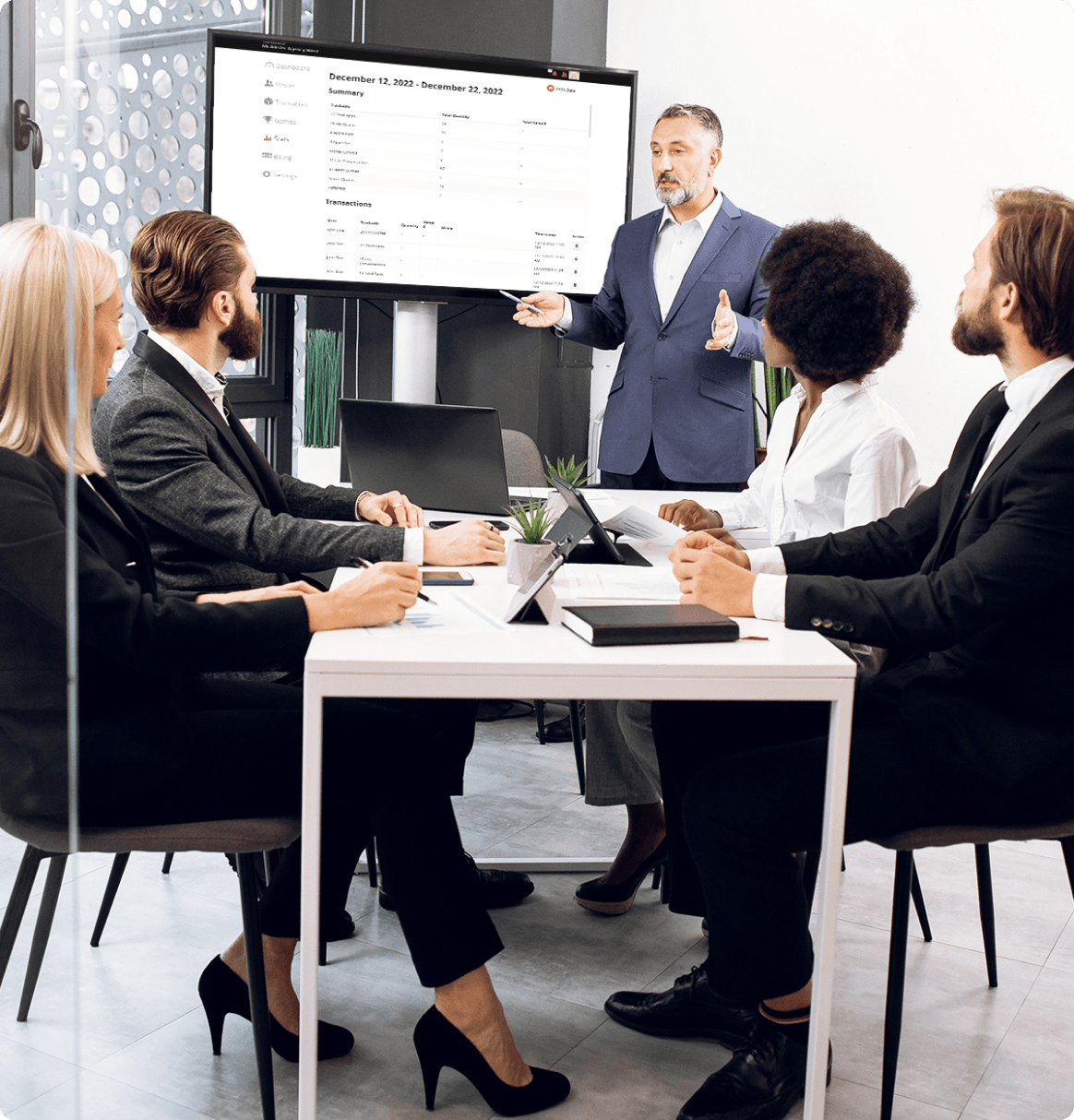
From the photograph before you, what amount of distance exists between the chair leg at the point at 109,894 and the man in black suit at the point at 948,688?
103cm

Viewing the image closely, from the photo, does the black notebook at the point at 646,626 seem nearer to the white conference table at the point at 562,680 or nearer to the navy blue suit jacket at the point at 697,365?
the white conference table at the point at 562,680

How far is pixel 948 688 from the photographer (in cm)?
154

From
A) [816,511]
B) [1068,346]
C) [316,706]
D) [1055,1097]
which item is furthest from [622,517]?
[1055,1097]

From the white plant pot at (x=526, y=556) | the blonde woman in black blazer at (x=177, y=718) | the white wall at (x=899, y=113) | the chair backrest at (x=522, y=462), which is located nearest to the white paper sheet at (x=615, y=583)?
the white plant pot at (x=526, y=556)

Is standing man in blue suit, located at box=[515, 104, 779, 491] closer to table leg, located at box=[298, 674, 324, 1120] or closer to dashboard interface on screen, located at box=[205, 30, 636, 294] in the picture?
dashboard interface on screen, located at box=[205, 30, 636, 294]

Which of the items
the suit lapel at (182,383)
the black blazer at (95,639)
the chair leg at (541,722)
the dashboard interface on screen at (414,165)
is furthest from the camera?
the dashboard interface on screen at (414,165)

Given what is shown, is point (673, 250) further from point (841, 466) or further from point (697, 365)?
point (841, 466)

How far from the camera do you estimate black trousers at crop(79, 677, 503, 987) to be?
1386 millimetres

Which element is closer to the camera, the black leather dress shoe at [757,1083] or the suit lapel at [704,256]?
the black leather dress shoe at [757,1083]

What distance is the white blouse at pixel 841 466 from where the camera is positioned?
2.11m

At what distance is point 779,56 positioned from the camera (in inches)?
163

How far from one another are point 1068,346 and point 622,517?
2.79 ft

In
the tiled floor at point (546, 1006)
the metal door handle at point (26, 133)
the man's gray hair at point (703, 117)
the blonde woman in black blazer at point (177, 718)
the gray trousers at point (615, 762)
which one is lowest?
the tiled floor at point (546, 1006)

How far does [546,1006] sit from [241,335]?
4.16 feet
